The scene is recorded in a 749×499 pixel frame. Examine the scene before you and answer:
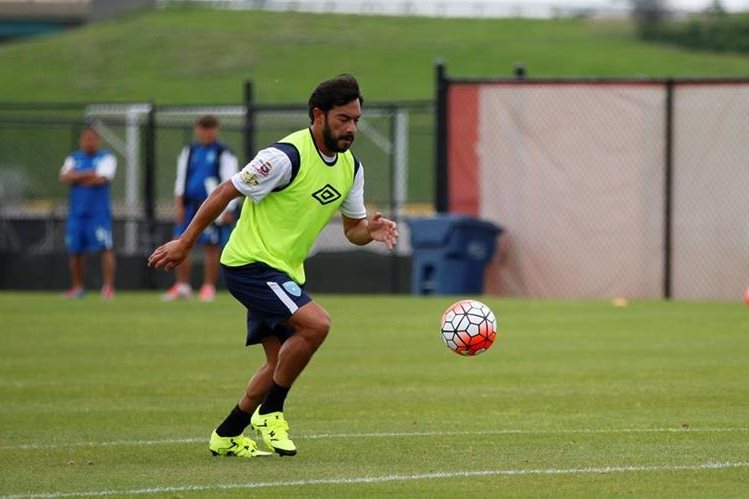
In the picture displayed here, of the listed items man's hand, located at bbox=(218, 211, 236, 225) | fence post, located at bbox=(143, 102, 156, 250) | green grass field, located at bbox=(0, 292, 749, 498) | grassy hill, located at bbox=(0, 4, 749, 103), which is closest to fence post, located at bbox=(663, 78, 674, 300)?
green grass field, located at bbox=(0, 292, 749, 498)

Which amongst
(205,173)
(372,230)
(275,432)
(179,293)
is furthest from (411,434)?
(179,293)

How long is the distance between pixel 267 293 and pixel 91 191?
13300 millimetres

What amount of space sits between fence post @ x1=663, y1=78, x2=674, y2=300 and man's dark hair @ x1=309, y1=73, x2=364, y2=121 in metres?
13.6

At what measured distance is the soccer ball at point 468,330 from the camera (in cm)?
1070

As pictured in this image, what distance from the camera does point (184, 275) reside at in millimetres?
22219

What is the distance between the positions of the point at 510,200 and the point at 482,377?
10.1 m

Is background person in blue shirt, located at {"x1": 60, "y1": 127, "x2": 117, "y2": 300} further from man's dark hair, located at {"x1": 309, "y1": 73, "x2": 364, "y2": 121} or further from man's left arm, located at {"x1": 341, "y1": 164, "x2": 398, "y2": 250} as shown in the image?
man's dark hair, located at {"x1": 309, "y1": 73, "x2": 364, "y2": 121}

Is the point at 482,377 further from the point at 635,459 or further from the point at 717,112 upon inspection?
the point at 717,112

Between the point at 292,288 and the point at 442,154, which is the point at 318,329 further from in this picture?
the point at 442,154

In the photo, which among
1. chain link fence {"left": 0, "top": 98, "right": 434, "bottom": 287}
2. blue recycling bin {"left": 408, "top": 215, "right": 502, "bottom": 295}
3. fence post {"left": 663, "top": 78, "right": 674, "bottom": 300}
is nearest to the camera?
fence post {"left": 663, "top": 78, "right": 674, "bottom": 300}

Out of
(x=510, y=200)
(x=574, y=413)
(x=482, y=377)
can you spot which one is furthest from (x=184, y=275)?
(x=574, y=413)

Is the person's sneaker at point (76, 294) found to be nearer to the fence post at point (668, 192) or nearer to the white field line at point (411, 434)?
the fence post at point (668, 192)

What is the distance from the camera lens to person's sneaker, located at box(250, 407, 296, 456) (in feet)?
31.8

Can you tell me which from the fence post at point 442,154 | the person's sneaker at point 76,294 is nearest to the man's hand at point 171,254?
the person's sneaker at point 76,294
